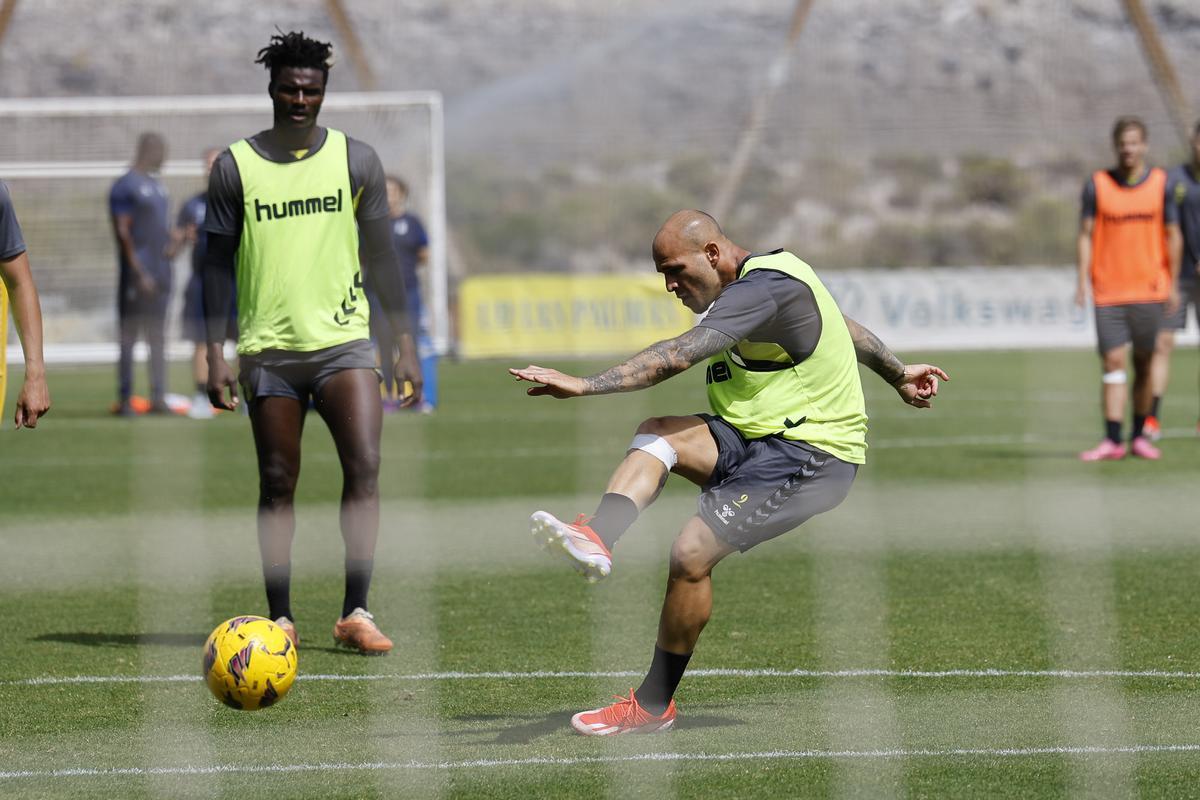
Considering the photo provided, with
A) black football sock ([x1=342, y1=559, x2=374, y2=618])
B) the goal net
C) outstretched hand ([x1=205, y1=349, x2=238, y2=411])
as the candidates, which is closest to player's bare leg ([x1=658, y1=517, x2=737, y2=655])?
black football sock ([x1=342, y1=559, x2=374, y2=618])

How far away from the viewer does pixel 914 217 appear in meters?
36.8

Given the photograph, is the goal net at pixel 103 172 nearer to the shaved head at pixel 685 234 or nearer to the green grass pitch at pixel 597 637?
the green grass pitch at pixel 597 637

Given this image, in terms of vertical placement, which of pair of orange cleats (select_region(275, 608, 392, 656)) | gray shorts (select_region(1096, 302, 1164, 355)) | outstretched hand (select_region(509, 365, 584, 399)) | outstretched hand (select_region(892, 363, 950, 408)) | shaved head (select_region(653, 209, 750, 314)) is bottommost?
pair of orange cleats (select_region(275, 608, 392, 656))

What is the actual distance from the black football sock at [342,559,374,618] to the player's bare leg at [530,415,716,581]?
1682 mm

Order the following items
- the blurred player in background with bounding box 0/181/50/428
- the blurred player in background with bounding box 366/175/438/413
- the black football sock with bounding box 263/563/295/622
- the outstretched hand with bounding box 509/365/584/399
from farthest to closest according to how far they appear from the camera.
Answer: the blurred player in background with bounding box 366/175/438/413
the black football sock with bounding box 263/563/295/622
the blurred player in background with bounding box 0/181/50/428
the outstretched hand with bounding box 509/365/584/399

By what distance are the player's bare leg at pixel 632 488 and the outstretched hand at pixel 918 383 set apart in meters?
0.79

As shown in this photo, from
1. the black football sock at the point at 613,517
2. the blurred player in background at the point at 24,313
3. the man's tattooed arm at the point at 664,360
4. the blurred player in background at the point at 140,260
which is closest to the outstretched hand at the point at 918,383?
the man's tattooed arm at the point at 664,360

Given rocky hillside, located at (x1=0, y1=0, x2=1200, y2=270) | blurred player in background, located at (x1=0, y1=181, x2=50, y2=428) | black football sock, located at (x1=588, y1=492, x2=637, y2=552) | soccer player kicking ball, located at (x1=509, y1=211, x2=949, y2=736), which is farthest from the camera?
rocky hillside, located at (x1=0, y1=0, x2=1200, y2=270)

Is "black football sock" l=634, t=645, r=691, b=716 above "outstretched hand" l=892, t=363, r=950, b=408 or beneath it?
beneath

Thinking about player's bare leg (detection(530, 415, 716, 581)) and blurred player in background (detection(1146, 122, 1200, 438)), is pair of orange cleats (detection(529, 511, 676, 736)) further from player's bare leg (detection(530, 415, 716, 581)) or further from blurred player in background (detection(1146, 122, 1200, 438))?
blurred player in background (detection(1146, 122, 1200, 438))

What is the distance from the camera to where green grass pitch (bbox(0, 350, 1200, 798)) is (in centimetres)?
502

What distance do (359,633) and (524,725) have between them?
1.42 meters

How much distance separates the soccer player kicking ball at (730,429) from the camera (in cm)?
535

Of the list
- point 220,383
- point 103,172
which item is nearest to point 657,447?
point 220,383
